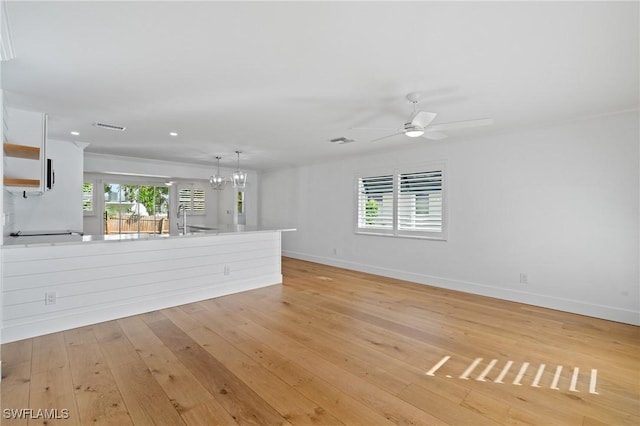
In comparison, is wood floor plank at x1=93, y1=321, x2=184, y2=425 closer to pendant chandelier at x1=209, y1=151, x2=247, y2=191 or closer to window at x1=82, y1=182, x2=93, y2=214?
pendant chandelier at x1=209, y1=151, x2=247, y2=191

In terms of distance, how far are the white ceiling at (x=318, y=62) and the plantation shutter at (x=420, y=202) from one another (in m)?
1.50

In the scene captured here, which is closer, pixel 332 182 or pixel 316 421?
pixel 316 421

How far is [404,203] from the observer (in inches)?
224

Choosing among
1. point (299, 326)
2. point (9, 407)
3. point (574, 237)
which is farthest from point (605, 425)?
point (9, 407)

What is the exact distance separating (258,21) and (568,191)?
4.24 meters

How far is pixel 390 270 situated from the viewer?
5.87 metres

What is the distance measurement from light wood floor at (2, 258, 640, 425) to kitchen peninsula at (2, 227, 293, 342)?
0.23 meters

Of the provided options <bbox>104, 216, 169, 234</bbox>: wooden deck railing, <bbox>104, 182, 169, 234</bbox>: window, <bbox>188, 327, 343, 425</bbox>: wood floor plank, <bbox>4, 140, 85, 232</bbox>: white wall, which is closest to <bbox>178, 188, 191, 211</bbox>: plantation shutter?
<bbox>104, 182, 169, 234</bbox>: window

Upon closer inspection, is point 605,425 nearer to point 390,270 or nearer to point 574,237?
point 574,237

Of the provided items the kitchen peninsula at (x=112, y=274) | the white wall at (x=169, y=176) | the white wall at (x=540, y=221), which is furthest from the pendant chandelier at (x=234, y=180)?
the white wall at (x=540, y=221)

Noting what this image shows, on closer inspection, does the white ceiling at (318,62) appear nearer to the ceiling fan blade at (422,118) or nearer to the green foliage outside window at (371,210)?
the ceiling fan blade at (422,118)

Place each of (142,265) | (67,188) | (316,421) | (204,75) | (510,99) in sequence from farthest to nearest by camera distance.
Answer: (67,188)
(142,265)
(510,99)
(204,75)
(316,421)

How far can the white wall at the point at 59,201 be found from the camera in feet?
15.5

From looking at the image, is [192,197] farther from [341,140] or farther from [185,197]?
[341,140]
